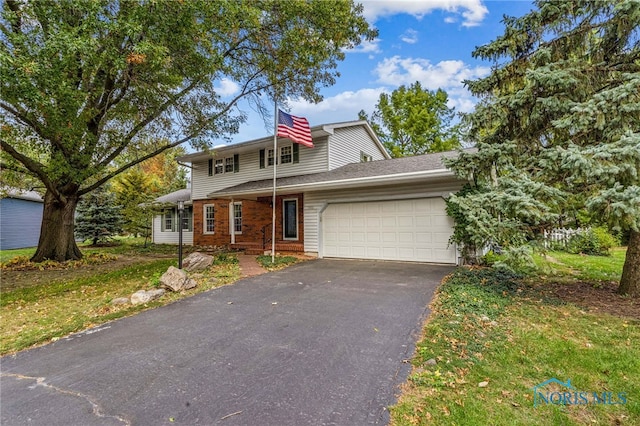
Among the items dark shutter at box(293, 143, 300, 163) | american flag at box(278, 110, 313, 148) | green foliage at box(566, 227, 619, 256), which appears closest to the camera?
american flag at box(278, 110, 313, 148)

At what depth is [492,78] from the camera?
618cm

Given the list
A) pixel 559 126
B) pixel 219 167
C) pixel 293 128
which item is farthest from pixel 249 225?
pixel 559 126

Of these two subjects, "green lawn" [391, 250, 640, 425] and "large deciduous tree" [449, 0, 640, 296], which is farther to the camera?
"large deciduous tree" [449, 0, 640, 296]

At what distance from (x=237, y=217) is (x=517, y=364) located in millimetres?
13194

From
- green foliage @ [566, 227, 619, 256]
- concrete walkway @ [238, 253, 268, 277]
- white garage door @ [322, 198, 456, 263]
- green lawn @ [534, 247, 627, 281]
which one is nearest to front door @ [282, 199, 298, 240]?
white garage door @ [322, 198, 456, 263]

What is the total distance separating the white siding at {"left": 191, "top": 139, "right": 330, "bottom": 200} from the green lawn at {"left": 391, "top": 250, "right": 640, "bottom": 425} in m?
8.42

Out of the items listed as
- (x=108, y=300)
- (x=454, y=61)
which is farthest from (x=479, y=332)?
(x=454, y=61)

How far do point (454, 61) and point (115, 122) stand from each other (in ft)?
45.3

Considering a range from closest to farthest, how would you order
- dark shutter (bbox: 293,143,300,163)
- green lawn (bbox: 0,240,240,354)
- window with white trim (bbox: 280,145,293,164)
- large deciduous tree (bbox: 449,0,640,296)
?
large deciduous tree (bbox: 449,0,640,296)
green lawn (bbox: 0,240,240,354)
dark shutter (bbox: 293,143,300,163)
window with white trim (bbox: 280,145,293,164)

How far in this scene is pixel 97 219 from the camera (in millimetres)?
18000

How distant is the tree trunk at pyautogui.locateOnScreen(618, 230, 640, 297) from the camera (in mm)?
5094

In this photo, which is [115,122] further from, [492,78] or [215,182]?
[492,78]

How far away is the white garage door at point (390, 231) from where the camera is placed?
29.2 feet

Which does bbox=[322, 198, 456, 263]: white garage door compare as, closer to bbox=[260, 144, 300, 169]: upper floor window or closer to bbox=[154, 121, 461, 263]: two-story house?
bbox=[154, 121, 461, 263]: two-story house
